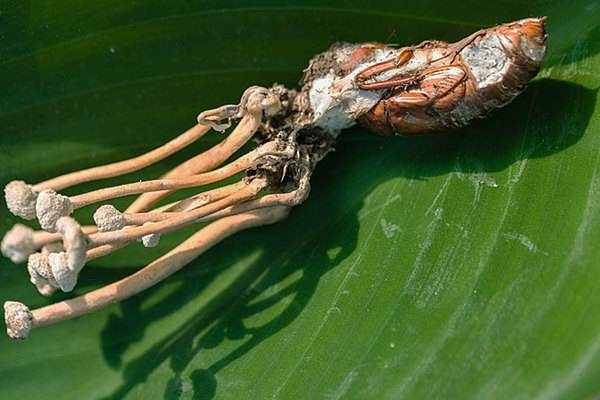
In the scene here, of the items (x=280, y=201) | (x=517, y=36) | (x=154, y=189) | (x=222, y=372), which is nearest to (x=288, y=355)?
(x=222, y=372)

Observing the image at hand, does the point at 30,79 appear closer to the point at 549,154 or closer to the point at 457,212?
the point at 457,212

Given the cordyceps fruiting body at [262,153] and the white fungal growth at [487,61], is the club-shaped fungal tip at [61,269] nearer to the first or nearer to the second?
the cordyceps fruiting body at [262,153]

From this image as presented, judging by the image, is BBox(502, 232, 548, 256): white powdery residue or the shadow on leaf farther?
the shadow on leaf

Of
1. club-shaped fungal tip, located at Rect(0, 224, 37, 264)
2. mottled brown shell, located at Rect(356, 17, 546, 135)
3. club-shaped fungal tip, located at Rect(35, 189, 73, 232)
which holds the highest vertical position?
mottled brown shell, located at Rect(356, 17, 546, 135)

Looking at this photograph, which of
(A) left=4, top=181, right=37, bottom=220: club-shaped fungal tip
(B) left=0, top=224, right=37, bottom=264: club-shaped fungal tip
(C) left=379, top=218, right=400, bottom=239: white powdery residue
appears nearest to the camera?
(B) left=0, top=224, right=37, bottom=264: club-shaped fungal tip

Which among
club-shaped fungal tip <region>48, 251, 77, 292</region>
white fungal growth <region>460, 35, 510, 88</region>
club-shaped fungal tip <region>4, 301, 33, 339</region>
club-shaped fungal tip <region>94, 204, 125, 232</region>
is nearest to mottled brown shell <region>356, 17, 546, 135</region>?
white fungal growth <region>460, 35, 510, 88</region>

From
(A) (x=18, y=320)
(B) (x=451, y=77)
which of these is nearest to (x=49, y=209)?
(A) (x=18, y=320)

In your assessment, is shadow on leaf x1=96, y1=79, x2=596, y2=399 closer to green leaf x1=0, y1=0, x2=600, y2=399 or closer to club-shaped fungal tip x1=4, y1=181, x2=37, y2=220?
green leaf x1=0, y1=0, x2=600, y2=399

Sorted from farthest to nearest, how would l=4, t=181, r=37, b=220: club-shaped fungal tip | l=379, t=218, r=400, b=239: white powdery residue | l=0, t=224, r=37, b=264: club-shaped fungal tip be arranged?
l=379, t=218, r=400, b=239: white powdery residue, l=4, t=181, r=37, b=220: club-shaped fungal tip, l=0, t=224, r=37, b=264: club-shaped fungal tip
